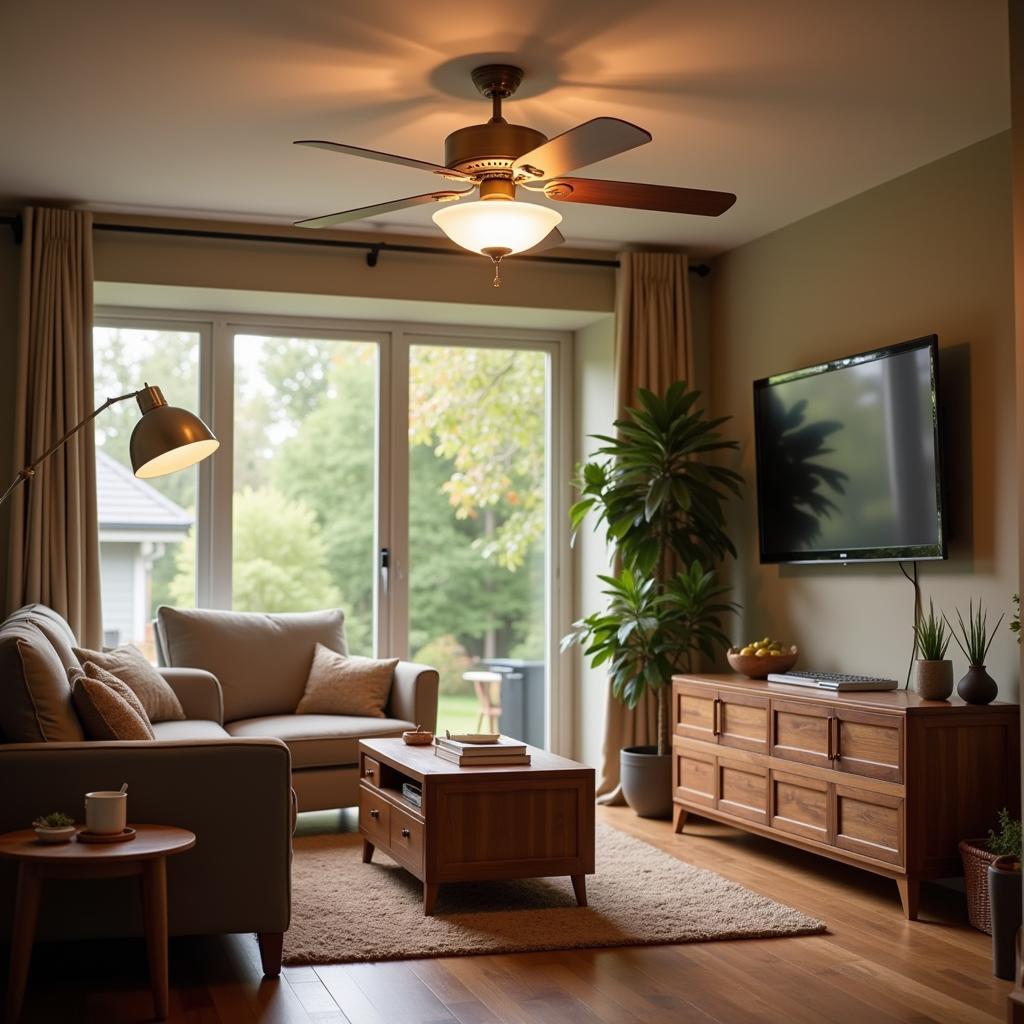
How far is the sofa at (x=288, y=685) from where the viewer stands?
527cm

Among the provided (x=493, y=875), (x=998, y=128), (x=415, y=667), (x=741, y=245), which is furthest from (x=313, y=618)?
(x=998, y=128)

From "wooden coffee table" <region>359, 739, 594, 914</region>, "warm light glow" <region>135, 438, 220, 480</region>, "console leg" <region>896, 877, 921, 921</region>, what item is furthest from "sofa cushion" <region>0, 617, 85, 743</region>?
"console leg" <region>896, 877, 921, 921</region>

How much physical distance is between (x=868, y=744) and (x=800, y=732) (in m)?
0.38

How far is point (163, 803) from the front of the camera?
11.1 feet

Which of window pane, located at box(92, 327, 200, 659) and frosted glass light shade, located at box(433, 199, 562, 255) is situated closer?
frosted glass light shade, located at box(433, 199, 562, 255)

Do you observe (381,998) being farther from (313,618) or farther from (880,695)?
(313,618)

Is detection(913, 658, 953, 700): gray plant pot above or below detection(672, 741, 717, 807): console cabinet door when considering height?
above

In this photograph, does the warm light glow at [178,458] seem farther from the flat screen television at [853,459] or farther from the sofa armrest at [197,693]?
the flat screen television at [853,459]

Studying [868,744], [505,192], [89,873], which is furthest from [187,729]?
[868,744]

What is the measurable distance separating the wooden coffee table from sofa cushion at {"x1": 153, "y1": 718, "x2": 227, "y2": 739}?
1.01 meters

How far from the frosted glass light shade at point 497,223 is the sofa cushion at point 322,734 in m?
2.33

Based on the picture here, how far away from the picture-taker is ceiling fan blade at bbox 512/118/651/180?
3.16 meters

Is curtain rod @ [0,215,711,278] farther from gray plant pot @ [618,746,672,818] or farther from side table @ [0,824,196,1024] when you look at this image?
side table @ [0,824,196,1024]

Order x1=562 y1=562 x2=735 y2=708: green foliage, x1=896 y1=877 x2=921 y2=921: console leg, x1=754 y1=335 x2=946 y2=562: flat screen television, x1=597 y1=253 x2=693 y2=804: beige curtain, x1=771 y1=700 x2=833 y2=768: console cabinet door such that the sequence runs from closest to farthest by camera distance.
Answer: x1=896 y1=877 x2=921 y2=921: console leg → x1=771 y1=700 x2=833 y2=768: console cabinet door → x1=754 y1=335 x2=946 y2=562: flat screen television → x1=562 y1=562 x2=735 y2=708: green foliage → x1=597 y1=253 x2=693 y2=804: beige curtain
